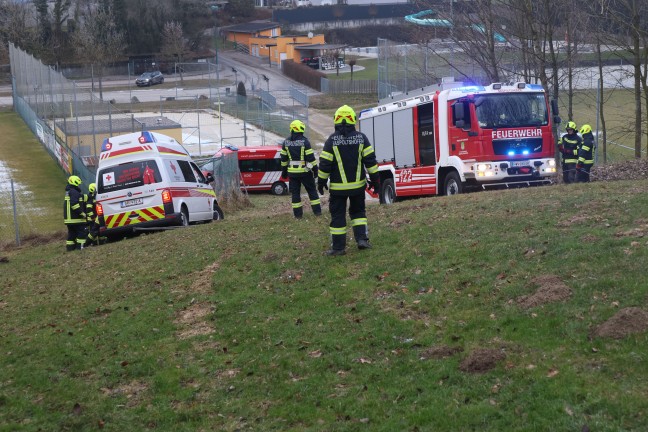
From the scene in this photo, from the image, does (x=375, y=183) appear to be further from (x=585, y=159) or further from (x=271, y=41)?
(x=271, y=41)

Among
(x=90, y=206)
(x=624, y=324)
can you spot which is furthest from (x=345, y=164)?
(x=90, y=206)

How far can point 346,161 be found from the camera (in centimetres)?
1037

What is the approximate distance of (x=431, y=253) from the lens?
9.86 m

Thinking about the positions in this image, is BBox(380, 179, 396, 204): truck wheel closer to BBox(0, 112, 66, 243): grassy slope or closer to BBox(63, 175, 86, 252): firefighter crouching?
BBox(63, 175, 86, 252): firefighter crouching

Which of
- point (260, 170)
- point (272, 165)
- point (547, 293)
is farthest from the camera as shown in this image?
point (260, 170)

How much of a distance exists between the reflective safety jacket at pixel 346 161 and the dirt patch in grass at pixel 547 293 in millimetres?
3183

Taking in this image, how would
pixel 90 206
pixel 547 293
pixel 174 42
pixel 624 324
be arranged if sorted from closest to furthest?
pixel 624 324
pixel 547 293
pixel 90 206
pixel 174 42

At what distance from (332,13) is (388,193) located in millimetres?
83206

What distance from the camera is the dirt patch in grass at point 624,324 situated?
250 inches

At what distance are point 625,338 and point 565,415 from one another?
3.92 ft

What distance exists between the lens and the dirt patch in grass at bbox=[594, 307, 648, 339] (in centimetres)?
635

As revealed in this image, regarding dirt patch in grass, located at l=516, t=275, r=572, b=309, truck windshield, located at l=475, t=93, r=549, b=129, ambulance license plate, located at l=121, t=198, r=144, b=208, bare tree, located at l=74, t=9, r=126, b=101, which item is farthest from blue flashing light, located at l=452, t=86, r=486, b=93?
bare tree, located at l=74, t=9, r=126, b=101

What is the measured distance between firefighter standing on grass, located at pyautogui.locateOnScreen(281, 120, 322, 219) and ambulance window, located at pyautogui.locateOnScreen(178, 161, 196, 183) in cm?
454

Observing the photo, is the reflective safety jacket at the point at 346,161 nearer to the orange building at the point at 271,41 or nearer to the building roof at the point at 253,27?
the orange building at the point at 271,41
